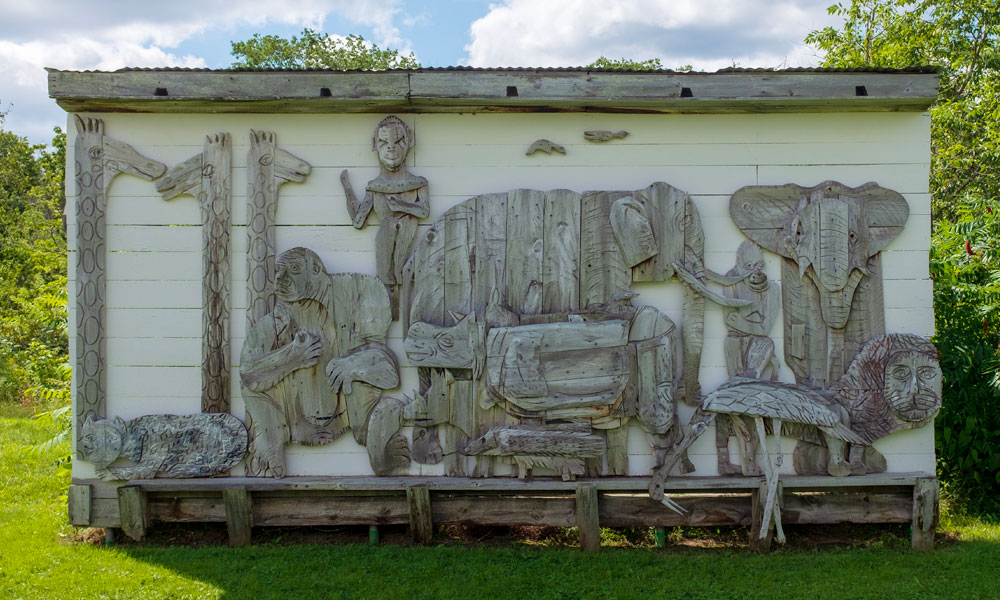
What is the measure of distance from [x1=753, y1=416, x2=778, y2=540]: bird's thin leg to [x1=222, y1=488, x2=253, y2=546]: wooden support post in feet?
11.4

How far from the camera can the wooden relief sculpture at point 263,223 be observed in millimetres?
4922

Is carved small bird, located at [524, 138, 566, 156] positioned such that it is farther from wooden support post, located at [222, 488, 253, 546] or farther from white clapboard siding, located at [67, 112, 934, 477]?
wooden support post, located at [222, 488, 253, 546]

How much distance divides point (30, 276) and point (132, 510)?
13.3 metres

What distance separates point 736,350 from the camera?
488 centimetres

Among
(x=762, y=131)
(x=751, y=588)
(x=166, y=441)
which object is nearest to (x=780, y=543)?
(x=751, y=588)

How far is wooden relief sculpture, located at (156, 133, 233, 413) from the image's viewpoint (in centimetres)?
493

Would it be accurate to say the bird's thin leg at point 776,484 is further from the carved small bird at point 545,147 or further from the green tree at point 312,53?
the green tree at point 312,53

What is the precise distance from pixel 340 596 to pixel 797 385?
3.22 metres

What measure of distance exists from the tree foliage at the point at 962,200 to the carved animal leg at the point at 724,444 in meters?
2.13

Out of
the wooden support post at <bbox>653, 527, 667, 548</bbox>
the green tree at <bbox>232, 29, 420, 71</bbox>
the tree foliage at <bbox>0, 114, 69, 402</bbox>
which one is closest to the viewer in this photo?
the wooden support post at <bbox>653, 527, 667, 548</bbox>

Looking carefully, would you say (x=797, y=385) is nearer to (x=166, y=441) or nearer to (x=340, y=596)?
(x=340, y=596)

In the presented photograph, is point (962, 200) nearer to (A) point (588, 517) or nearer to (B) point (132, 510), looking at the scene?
(A) point (588, 517)

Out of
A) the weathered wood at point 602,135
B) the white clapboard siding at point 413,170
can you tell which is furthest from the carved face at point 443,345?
the weathered wood at point 602,135

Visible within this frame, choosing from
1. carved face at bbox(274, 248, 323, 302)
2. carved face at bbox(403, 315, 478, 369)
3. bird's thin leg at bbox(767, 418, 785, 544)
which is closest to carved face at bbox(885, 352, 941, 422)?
bird's thin leg at bbox(767, 418, 785, 544)
